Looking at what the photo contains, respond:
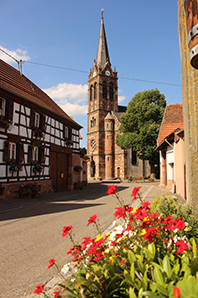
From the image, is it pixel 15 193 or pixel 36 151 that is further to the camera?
pixel 36 151

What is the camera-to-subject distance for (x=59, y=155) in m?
18.5

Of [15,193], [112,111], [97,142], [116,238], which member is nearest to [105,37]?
[112,111]

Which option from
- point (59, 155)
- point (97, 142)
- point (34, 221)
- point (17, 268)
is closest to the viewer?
point (17, 268)

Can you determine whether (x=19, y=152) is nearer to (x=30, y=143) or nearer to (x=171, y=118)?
(x=30, y=143)

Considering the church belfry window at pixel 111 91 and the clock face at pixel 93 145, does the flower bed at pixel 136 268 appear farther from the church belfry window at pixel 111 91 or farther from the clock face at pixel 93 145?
the church belfry window at pixel 111 91

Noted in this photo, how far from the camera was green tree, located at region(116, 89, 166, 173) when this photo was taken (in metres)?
32.8

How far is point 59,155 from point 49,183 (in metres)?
2.91

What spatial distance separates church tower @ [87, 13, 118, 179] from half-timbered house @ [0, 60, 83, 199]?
973 inches

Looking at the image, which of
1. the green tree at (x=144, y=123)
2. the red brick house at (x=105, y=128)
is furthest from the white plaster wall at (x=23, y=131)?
the red brick house at (x=105, y=128)

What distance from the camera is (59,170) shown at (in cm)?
1844

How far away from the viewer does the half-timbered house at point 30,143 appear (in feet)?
40.2

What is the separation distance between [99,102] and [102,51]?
1279 centimetres

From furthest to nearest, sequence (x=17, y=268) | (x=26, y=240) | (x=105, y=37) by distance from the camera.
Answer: (x=105, y=37) → (x=26, y=240) → (x=17, y=268)

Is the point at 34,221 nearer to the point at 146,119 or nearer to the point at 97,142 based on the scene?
the point at 146,119
